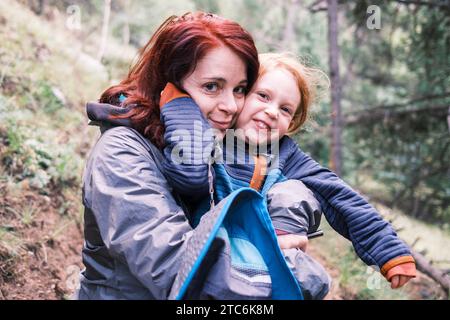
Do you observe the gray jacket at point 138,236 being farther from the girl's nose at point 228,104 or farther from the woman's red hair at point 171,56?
the girl's nose at point 228,104

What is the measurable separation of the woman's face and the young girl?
0.7 inches

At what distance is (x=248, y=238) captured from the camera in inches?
70.5

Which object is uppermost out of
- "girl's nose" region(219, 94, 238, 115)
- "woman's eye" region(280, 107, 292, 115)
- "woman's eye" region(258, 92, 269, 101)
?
"girl's nose" region(219, 94, 238, 115)

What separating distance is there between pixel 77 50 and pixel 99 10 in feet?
22.7

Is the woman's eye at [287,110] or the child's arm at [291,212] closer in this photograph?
the child's arm at [291,212]

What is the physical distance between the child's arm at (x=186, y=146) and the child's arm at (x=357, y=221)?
650 mm

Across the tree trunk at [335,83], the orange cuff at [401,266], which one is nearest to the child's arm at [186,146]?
the orange cuff at [401,266]

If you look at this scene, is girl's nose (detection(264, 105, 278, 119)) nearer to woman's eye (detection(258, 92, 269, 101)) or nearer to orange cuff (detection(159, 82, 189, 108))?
woman's eye (detection(258, 92, 269, 101))

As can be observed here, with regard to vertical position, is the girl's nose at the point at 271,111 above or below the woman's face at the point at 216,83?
below

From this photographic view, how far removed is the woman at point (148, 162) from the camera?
1687 millimetres

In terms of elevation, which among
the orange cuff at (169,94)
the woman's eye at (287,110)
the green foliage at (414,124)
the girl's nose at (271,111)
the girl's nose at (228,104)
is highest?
the orange cuff at (169,94)

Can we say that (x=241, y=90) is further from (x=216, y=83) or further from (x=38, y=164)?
(x=38, y=164)

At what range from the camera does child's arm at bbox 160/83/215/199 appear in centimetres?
190

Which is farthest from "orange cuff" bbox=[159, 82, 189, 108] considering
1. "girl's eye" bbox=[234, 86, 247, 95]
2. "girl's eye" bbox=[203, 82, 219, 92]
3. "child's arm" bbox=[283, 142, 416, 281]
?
"child's arm" bbox=[283, 142, 416, 281]
